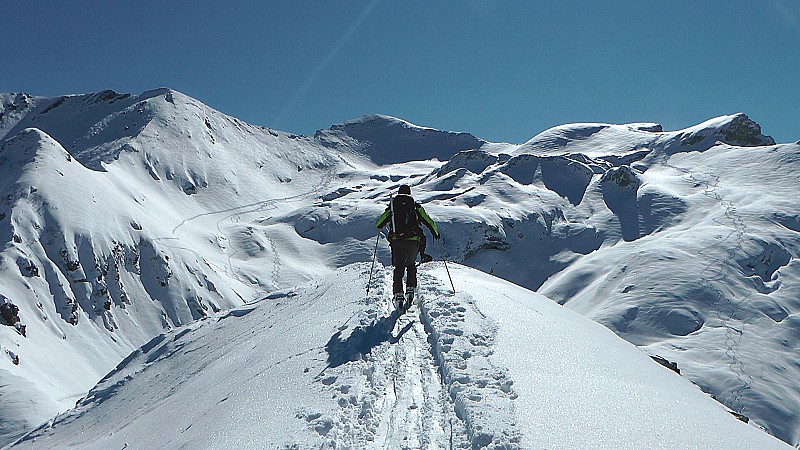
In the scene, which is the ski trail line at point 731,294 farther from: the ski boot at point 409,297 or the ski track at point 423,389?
the ski track at point 423,389

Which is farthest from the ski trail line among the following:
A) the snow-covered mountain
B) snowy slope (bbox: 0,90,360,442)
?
snowy slope (bbox: 0,90,360,442)

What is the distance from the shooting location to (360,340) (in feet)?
35.2

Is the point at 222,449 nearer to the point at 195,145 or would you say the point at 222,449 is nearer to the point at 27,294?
the point at 27,294

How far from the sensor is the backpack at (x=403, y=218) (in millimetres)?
13398

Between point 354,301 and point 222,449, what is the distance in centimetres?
702

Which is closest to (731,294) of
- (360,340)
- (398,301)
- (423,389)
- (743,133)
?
(743,133)

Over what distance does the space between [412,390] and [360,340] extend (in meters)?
2.15

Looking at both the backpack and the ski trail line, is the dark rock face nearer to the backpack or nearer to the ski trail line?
the ski trail line

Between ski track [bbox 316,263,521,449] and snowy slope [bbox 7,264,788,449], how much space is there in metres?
0.03

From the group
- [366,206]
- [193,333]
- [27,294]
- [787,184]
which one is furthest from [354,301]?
[787,184]

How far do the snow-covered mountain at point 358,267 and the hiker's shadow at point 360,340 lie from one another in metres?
0.09

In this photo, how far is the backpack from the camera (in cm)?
1340

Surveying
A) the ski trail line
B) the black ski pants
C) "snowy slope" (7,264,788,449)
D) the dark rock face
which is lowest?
"snowy slope" (7,264,788,449)

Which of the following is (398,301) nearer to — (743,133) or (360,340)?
(360,340)
